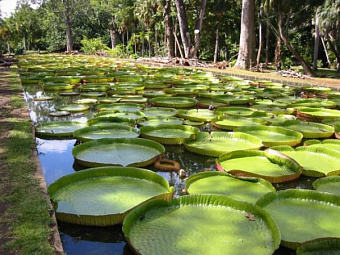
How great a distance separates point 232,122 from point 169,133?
1.21 metres

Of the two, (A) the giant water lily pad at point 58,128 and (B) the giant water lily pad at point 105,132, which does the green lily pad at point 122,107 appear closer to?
(A) the giant water lily pad at point 58,128

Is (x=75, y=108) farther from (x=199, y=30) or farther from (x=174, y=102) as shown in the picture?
(x=199, y=30)

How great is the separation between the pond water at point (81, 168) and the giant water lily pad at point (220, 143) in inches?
3.5

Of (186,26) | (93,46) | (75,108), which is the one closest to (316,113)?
(75,108)

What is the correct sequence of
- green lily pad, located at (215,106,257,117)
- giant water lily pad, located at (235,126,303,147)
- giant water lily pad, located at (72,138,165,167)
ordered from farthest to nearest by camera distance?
green lily pad, located at (215,106,257,117) < giant water lily pad, located at (235,126,303,147) < giant water lily pad, located at (72,138,165,167)

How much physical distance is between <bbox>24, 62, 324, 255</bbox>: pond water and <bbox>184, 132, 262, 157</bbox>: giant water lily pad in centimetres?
9

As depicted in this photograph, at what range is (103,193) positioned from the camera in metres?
2.58

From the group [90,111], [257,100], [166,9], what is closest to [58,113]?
[90,111]

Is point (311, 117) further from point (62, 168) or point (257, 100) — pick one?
point (62, 168)

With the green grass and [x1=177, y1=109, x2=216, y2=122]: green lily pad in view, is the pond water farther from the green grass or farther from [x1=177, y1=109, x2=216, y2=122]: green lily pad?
[x1=177, y1=109, x2=216, y2=122]: green lily pad

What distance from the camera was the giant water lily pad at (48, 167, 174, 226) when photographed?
2.25 meters

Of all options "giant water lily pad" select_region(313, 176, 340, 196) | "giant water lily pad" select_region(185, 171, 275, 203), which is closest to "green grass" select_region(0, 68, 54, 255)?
"giant water lily pad" select_region(185, 171, 275, 203)

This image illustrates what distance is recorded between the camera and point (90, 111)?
19.6 ft

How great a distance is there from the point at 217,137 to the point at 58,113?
2840 millimetres
